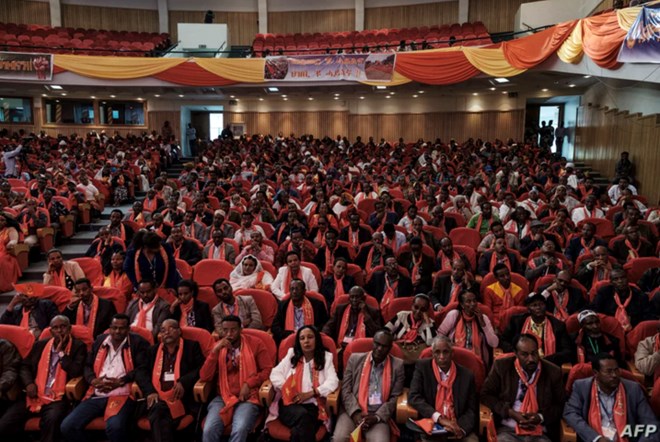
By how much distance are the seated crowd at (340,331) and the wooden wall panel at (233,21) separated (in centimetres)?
1366

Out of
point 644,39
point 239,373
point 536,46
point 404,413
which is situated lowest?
point 404,413

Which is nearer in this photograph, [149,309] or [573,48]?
[149,309]

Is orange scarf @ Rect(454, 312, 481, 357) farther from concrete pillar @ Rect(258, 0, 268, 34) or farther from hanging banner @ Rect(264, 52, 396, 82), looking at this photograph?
concrete pillar @ Rect(258, 0, 268, 34)

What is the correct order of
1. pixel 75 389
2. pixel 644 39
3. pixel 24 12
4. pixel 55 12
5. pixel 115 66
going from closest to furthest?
pixel 75 389 → pixel 644 39 → pixel 115 66 → pixel 24 12 → pixel 55 12

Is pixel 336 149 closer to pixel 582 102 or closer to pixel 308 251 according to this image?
pixel 582 102

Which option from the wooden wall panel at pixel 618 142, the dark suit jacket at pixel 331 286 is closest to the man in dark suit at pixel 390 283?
the dark suit jacket at pixel 331 286

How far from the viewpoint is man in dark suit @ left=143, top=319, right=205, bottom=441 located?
3.55m

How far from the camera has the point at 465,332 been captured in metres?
4.11

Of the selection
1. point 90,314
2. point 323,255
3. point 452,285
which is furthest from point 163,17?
point 452,285

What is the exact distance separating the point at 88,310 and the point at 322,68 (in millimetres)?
10579

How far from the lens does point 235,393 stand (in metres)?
3.73

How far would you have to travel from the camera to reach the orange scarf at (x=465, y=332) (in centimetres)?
405

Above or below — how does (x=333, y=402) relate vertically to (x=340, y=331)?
below

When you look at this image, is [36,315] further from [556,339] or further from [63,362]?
[556,339]
